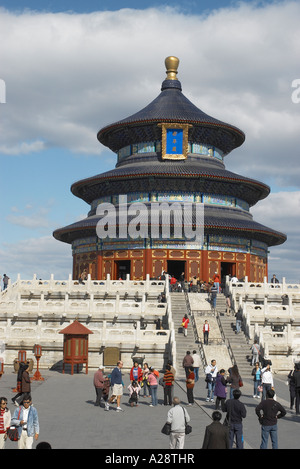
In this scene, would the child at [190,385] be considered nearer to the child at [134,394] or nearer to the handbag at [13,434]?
the child at [134,394]

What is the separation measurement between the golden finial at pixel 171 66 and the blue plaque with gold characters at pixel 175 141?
10.3m

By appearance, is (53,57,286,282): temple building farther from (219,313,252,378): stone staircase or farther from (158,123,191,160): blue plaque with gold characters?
(219,313,252,378): stone staircase

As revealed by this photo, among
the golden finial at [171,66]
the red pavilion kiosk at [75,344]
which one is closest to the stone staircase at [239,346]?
the red pavilion kiosk at [75,344]

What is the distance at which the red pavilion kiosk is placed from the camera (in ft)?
97.3

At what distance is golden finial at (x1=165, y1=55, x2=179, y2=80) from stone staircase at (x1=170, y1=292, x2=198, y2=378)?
31652 millimetres

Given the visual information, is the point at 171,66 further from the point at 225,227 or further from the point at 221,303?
the point at 221,303

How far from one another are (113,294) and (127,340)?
24.2ft

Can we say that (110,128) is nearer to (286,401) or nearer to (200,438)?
(286,401)

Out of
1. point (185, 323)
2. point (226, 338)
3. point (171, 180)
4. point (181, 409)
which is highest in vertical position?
point (171, 180)

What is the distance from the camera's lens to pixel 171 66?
63.9m

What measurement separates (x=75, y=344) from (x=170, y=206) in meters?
25.0

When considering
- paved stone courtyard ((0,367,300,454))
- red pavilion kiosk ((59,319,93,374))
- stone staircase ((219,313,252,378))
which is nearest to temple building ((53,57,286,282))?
stone staircase ((219,313,252,378))

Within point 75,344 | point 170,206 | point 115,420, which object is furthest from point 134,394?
point 170,206

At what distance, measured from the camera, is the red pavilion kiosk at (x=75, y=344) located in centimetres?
2967
